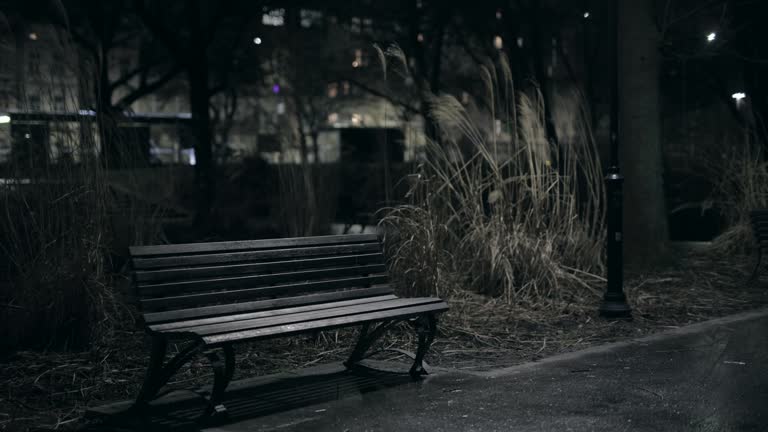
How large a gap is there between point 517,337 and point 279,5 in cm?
1449

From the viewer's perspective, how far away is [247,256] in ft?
17.2

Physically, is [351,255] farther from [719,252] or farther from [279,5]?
[279,5]

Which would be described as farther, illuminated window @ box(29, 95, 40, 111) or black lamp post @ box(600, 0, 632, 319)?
black lamp post @ box(600, 0, 632, 319)

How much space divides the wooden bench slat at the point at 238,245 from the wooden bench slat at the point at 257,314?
0.38 metres

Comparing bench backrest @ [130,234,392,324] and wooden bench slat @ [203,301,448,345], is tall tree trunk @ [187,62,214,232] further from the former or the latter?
wooden bench slat @ [203,301,448,345]

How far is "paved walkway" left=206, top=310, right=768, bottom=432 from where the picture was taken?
4.39 m

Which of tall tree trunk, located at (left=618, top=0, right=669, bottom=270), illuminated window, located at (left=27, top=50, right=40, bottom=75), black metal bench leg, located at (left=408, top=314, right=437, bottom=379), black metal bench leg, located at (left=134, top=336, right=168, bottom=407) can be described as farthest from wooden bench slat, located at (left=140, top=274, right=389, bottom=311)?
tall tree trunk, located at (left=618, top=0, right=669, bottom=270)

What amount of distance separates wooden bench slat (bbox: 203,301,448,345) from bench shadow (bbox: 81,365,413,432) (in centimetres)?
41

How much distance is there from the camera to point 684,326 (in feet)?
23.8

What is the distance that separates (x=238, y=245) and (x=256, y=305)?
0.36 metres

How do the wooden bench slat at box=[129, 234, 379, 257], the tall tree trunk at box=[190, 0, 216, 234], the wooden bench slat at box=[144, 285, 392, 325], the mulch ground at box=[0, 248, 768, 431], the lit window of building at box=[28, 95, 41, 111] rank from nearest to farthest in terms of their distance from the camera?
the wooden bench slat at box=[144, 285, 392, 325], the wooden bench slat at box=[129, 234, 379, 257], the mulch ground at box=[0, 248, 768, 431], the lit window of building at box=[28, 95, 41, 111], the tall tree trunk at box=[190, 0, 216, 234]

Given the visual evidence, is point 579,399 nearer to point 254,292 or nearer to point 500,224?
point 254,292

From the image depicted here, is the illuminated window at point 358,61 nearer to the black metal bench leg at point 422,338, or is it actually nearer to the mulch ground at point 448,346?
the mulch ground at point 448,346

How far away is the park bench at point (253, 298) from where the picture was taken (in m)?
4.53
